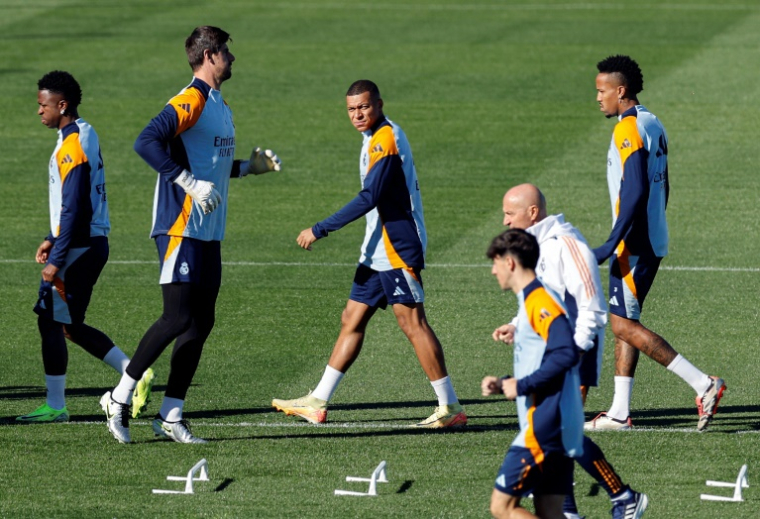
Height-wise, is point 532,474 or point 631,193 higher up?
point 631,193

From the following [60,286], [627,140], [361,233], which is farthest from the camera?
[361,233]

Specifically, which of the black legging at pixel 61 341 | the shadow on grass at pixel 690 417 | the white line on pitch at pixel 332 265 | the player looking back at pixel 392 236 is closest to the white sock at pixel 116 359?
the black legging at pixel 61 341

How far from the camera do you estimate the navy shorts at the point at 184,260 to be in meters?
9.25

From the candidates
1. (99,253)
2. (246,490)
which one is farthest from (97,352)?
(246,490)

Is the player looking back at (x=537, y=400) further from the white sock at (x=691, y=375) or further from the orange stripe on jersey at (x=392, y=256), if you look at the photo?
the orange stripe on jersey at (x=392, y=256)

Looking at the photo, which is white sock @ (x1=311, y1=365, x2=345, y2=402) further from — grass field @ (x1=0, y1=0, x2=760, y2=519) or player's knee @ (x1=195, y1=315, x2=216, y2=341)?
player's knee @ (x1=195, y1=315, x2=216, y2=341)

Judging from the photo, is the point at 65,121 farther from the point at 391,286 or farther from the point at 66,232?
the point at 391,286

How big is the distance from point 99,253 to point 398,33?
1837 cm

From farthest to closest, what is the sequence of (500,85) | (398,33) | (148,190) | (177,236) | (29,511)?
(398,33) → (500,85) → (148,190) → (177,236) → (29,511)

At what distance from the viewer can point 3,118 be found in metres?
22.0

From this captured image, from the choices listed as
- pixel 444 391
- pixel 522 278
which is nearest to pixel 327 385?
pixel 444 391

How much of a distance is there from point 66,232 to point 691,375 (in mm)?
4180

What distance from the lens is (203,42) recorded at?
30.7 ft

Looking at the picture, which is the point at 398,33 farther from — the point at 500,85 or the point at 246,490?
the point at 246,490
